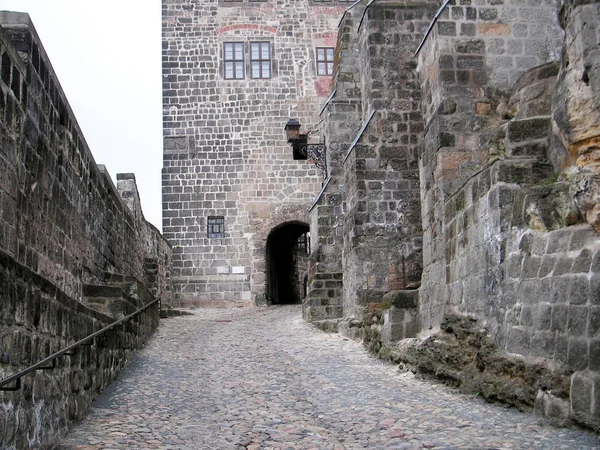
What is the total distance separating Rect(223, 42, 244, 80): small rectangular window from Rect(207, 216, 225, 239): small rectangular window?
15.6ft

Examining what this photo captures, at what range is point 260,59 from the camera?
82.3 ft

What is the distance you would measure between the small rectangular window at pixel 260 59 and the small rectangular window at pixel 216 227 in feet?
16.4

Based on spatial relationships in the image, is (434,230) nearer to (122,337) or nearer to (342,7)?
(122,337)

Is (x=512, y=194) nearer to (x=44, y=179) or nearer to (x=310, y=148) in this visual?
(x=44, y=179)

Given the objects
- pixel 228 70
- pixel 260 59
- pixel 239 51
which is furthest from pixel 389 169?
pixel 239 51

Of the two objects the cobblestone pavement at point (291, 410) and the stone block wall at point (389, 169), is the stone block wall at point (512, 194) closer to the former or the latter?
the cobblestone pavement at point (291, 410)

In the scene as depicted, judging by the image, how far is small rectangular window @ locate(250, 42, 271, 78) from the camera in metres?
25.0

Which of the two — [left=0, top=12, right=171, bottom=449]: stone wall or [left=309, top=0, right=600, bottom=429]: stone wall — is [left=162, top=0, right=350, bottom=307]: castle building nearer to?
[left=309, top=0, right=600, bottom=429]: stone wall

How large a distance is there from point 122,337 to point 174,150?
15.7 metres

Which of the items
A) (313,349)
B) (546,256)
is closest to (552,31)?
(546,256)

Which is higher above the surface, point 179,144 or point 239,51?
point 239,51

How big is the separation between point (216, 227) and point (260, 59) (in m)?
5.94

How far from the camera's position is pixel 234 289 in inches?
926

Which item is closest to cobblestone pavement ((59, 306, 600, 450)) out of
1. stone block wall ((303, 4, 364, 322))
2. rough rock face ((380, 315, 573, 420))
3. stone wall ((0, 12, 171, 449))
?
rough rock face ((380, 315, 573, 420))
